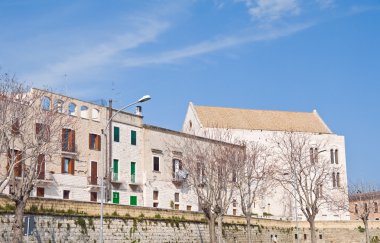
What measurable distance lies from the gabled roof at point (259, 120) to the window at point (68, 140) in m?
28.0

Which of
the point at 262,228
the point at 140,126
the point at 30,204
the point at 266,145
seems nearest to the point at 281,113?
the point at 266,145

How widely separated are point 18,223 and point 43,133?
609 centimetres

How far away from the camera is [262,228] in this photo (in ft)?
209

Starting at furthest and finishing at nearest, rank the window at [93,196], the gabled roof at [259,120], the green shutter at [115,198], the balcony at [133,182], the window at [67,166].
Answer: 1. the gabled roof at [259,120]
2. the balcony at [133,182]
3. the green shutter at [115,198]
4. the window at [93,196]
5. the window at [67,166]

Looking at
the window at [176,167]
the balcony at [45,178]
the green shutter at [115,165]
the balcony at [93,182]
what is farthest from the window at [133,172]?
the balcony at [45,178]

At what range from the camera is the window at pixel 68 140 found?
49.1 m

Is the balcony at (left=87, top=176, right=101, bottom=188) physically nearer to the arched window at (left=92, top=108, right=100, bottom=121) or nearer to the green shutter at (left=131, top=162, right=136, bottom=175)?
the green shutter at (left=131, top=162, right=136, bottom=175)

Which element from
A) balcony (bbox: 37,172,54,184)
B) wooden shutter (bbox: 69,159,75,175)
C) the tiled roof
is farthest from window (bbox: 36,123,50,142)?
the tiled roof

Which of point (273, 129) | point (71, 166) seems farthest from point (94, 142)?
point (273, 129)

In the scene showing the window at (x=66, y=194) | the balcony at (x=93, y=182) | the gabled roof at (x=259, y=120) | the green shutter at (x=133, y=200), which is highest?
the gabled roof at (x=259, y=120)

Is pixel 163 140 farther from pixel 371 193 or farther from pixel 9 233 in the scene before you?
pixel 371 193

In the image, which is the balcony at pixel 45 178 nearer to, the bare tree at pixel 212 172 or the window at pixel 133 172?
the window at pixel 133 172

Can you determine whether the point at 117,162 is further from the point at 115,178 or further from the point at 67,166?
the point at 67,166

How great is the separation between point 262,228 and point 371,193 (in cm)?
2411
